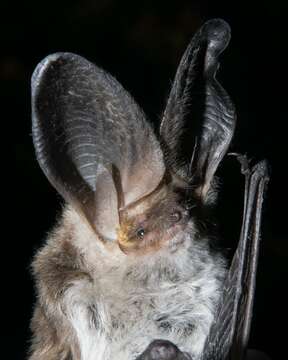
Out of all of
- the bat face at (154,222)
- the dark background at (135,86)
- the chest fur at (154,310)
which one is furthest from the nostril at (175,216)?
the dark background at (135,86)

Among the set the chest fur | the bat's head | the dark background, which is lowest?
the dark background

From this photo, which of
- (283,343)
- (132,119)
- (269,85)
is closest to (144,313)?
(132,119)

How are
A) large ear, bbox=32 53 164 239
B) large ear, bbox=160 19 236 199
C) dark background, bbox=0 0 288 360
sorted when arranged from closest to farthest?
large ear, bbox=32 53 164 239 < large ear, bbox=160 19 236 199 < dark background, bbox=0 0 288 360

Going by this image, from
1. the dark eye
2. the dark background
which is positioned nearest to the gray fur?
the dark eye

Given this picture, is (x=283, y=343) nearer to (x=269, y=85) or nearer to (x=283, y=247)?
(x=283, y=247)

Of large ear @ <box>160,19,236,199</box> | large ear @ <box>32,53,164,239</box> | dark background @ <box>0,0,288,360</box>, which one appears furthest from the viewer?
dark background @ <box>0,0,288,360</box>

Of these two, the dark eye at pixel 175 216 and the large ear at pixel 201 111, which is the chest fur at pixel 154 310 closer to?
the dark eye at pixel 175 216

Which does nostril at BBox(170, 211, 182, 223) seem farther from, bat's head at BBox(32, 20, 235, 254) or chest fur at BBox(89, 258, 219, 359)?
chest fur at BBox(89, 258, 219, 359)

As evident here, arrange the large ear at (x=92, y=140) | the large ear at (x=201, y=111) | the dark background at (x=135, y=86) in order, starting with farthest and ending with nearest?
the dark background at (x=135, y=86), the large ear at (x=201, y=111), the large ear at (x=92, y=140)

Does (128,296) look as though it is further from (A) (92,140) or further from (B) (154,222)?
(A) (92,140)
